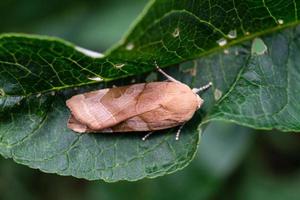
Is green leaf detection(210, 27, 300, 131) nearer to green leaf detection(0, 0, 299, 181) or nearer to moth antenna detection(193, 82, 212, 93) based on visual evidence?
green leaf detection(0, 0, 299, 181)

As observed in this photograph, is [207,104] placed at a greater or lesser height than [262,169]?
greater

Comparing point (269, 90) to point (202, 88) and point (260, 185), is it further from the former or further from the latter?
point (260, 185)

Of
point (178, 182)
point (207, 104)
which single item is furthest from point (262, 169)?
point (207, 104)

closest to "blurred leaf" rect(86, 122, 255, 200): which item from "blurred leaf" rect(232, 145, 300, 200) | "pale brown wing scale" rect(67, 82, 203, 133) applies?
"blurred leaf" rect(232, 145, 300, 200)

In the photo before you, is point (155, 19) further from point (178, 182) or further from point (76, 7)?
point (76, 7)

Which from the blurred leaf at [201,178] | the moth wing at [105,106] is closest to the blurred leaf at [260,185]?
the blurred leaf at [201,178]
